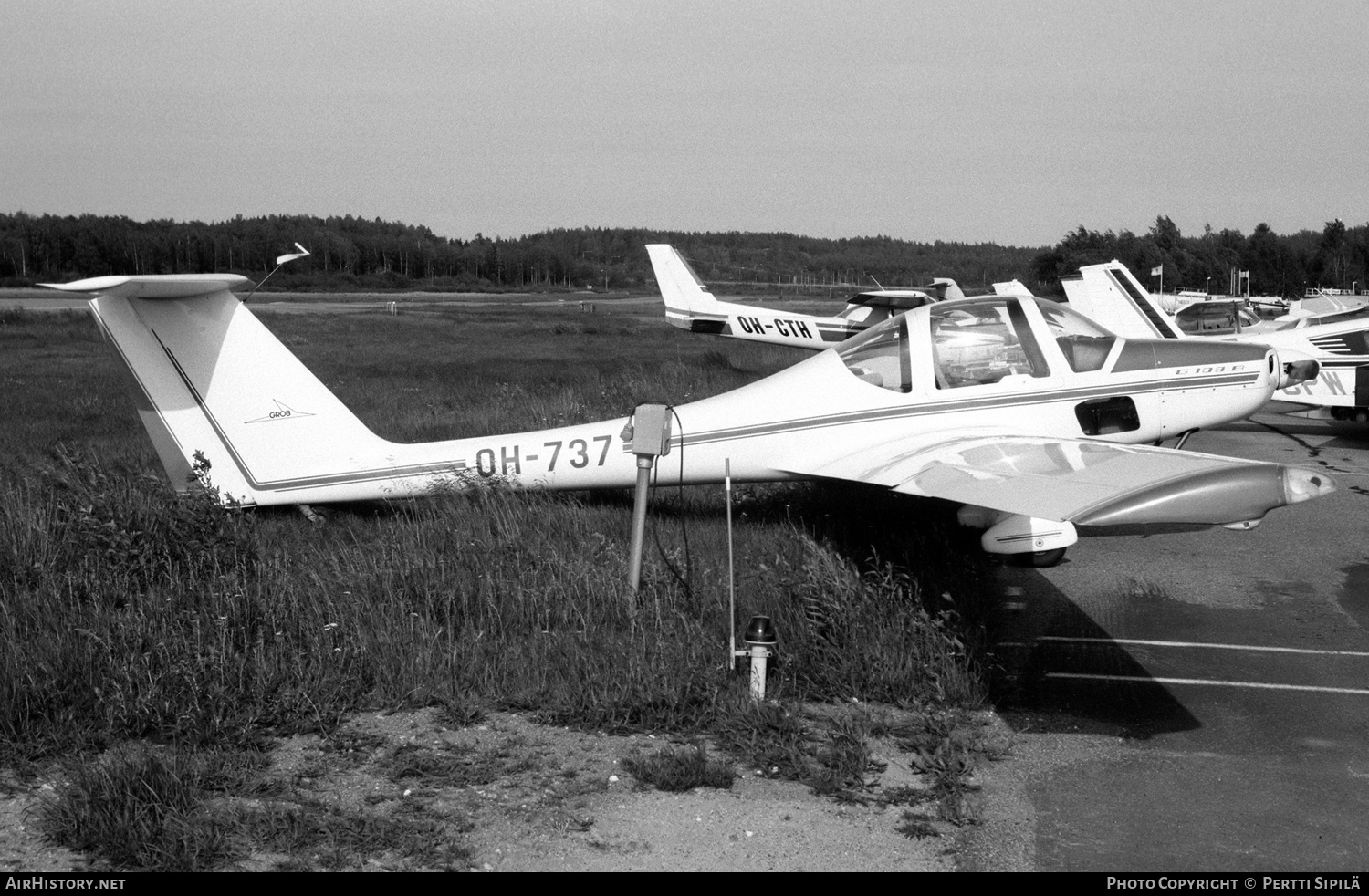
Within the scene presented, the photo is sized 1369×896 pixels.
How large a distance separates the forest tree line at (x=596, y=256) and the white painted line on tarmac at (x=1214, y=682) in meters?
43.4

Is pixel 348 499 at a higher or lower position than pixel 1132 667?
higher

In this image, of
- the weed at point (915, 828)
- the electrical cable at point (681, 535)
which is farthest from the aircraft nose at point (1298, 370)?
the weed at point (915, 828)

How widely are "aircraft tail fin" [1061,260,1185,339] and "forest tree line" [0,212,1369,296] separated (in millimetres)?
30911

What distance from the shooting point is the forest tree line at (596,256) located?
7450 centimetres

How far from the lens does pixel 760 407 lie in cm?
809

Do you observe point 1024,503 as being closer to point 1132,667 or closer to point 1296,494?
point 1296,494

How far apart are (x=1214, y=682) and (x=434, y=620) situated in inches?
171

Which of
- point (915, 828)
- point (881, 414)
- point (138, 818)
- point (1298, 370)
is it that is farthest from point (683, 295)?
point (138, 818)

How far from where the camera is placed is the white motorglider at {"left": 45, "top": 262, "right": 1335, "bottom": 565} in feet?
25.2

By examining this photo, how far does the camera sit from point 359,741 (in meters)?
5.12

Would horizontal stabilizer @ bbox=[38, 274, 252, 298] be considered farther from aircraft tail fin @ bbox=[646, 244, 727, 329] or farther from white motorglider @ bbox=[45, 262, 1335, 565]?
aircraft tail fin @ bbox=[646, 244, 727, 329]

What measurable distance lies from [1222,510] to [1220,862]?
55.3 inches

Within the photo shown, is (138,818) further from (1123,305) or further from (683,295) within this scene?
(683,295)
